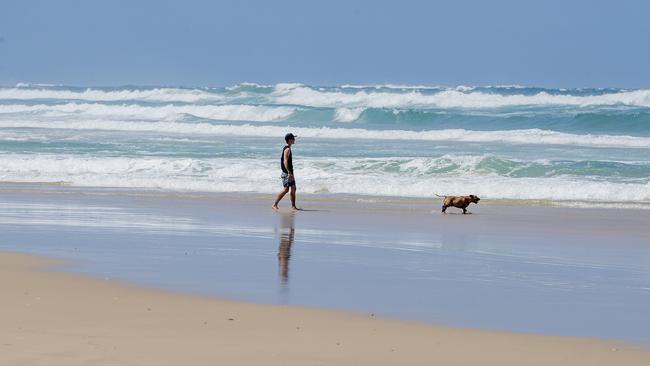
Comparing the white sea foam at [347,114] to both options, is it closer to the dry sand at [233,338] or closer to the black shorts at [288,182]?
the black shorts at [288,182]

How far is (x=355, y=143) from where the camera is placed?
3472 centimetres

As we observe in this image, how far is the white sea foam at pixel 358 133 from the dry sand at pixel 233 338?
2785 centimetres

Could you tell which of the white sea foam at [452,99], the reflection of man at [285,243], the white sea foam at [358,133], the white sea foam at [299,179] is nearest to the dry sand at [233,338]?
the reflection of man at [285,243]

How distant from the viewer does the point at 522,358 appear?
266 inches

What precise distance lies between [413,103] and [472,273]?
47.0 metres

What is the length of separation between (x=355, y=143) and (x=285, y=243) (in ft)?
73.6

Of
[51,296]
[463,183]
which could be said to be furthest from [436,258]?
[463,183]

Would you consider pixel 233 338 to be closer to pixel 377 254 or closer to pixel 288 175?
pixel 377 254

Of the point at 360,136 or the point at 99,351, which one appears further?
the point at 360,136

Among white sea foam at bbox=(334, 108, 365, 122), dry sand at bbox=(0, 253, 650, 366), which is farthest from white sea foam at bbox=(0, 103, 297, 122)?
dry sand at bbox=(0, 253, 650, 366)

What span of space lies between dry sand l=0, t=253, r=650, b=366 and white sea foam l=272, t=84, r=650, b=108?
47.8m

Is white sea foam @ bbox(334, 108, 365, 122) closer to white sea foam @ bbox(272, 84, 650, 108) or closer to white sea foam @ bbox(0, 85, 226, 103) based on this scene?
white sea foam @ bbox(272, 84, 650, 108)

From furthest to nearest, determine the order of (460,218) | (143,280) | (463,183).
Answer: (463,183) → (460,218) → (143,280)

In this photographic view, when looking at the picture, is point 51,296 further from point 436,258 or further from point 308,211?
point 308,211
